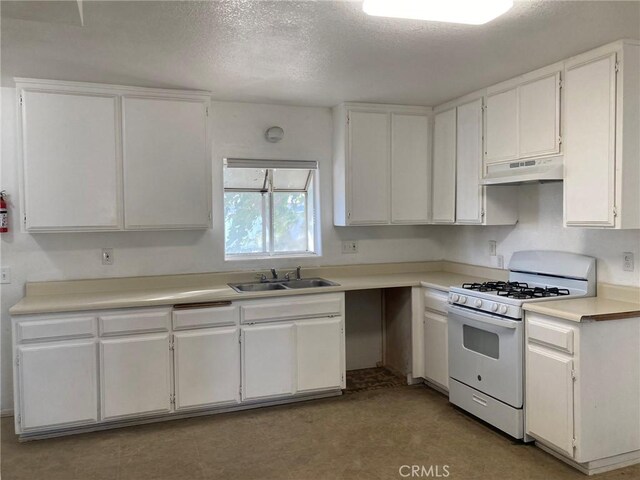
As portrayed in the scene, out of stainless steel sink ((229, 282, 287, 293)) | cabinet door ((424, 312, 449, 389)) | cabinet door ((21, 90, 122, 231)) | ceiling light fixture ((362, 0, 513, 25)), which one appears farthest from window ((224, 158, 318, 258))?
ceiling light fixture ((362, 0, 513, 25))

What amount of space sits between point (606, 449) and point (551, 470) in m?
0.31

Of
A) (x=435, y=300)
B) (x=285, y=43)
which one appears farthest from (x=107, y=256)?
(x=435, y=300)

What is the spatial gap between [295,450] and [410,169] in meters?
2.48

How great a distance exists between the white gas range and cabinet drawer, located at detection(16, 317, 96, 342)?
2.45m

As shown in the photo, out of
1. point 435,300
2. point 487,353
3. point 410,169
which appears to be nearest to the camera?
point 487,353

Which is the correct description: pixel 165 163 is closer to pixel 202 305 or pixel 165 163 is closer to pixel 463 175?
pixel 202 305

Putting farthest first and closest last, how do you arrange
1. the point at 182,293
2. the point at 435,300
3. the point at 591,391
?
the point at 435,300 → the point at 182,293 → the point at 591,391

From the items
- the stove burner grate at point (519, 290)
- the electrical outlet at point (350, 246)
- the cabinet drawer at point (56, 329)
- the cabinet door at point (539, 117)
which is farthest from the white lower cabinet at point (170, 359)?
the cabinet door at point (539, 117)

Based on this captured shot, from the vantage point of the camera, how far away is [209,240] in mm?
4000

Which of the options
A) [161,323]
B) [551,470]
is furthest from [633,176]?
[161,323]

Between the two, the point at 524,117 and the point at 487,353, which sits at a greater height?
the point at 524,117

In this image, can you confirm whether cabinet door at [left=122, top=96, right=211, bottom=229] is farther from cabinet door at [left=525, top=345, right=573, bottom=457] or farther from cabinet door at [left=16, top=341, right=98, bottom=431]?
cabinet door at [left=525, top=345, right=573, bottom=457]

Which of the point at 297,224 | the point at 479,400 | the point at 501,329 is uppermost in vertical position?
the point at 297,224

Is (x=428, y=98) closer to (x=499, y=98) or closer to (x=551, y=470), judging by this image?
(x=499, y=98)
